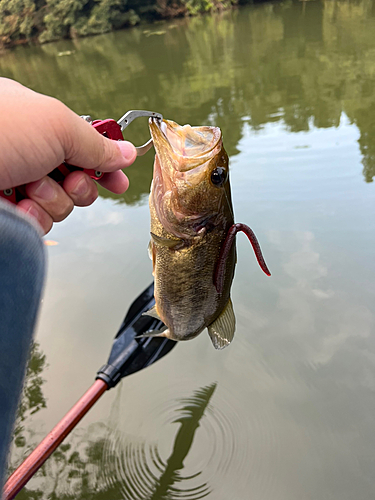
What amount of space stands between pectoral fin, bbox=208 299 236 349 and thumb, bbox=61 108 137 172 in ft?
2.42

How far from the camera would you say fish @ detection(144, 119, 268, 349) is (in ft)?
4.66

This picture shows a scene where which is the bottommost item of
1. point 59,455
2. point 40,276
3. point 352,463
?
point 352,463

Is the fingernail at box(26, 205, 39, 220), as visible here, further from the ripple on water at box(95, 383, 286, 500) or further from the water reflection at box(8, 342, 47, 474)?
the ripple on water at box(95, 383, 286, 500)

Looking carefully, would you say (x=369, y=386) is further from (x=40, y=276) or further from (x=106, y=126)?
(x=40, y=276)

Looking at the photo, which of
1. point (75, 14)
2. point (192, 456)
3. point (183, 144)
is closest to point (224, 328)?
point (183, 144)

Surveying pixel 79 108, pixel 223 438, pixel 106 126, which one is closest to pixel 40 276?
pixel 106 126

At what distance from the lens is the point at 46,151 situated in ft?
3.96

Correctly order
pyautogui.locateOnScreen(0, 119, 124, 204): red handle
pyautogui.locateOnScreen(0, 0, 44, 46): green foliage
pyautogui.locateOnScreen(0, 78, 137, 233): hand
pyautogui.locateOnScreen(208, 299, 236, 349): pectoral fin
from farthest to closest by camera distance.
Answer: pyautogui.locateOnScreen(0, 0, 44, 46): green foliage < pyautogui.locateOnScreen(208, 299, 236, 349): pectoral fin < pyautogui.locateOnScreen(0, 119, 124, 204): red handle < pyautogui.locateOnScreen(0, 78, 137, 233): hand

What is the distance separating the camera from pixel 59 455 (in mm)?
3105

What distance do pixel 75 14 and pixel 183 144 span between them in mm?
33589

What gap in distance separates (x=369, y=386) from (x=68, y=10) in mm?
32859

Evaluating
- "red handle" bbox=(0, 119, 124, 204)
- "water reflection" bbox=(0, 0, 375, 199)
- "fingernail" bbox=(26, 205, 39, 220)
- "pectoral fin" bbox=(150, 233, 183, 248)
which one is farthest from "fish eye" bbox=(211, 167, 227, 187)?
"water reflection" bbox=(0, 0, 375, 199)

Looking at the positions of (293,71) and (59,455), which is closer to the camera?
(59,455)

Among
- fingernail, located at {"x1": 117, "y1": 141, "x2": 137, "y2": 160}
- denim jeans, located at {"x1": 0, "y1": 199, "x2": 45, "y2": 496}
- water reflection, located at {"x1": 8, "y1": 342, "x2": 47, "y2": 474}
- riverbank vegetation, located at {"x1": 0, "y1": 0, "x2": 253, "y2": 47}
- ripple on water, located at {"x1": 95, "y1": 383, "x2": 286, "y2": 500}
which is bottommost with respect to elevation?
ripple on water, located at {"x1": 95, "y1": 383, "x2": 286, "y2": 500}
